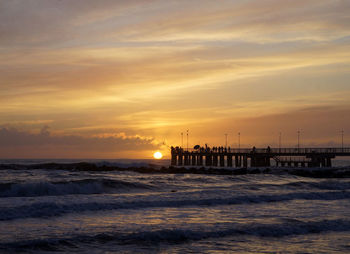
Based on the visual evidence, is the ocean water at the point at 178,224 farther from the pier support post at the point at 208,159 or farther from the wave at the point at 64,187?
the pier support post at the point at 208,159

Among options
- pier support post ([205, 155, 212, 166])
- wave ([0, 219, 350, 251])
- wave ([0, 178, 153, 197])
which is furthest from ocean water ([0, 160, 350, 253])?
pier support post ([205, 155, 212, 166])

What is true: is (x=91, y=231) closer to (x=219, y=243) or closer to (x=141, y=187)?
(x=219, y=243)

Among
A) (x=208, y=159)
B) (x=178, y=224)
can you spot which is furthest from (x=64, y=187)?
(x=208, y=159)

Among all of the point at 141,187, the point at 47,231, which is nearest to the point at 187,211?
the point at 47,231

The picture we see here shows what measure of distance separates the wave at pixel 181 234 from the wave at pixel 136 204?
438cm

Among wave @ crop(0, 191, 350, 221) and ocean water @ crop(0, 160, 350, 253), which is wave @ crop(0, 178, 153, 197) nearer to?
ocean water @ crop(0, 160, 350, 253)

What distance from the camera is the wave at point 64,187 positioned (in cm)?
2494

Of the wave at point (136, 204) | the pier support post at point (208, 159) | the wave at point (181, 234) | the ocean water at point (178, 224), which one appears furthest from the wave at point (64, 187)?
the pier support post at point (208, 159)

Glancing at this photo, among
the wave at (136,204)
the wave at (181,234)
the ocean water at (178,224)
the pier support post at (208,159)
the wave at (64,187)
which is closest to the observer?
the wave at (181,234)

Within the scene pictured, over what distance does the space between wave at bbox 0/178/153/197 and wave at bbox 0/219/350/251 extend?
41.8 ft

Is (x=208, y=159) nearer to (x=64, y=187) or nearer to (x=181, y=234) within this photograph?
(x=64, y=187)

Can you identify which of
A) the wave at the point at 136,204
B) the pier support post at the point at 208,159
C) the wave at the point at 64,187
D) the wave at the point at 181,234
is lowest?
the wave at the point at 181,234

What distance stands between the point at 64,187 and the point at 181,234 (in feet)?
50.8

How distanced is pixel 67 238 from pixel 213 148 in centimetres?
7201
